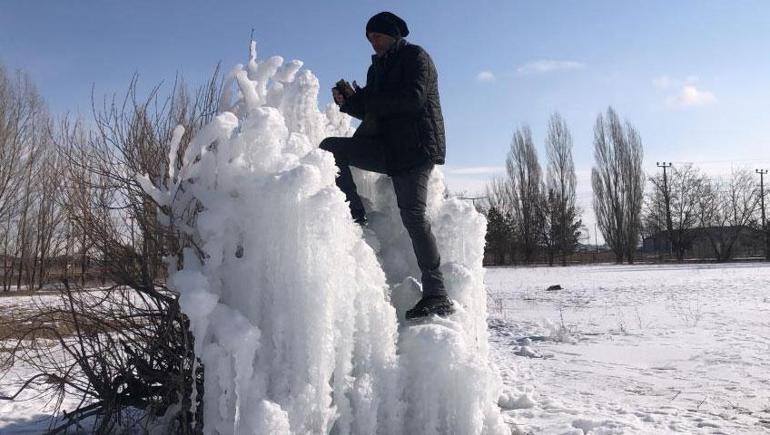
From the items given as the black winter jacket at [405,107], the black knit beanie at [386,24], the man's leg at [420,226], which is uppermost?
the black knit beanie at [386,24]

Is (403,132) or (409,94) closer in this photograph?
(409,94)

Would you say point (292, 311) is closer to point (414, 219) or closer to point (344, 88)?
point (414, 219)

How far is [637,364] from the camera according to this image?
20.6ft

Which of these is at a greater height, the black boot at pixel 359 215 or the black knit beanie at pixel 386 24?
the black knit beanie at pixel 386 24

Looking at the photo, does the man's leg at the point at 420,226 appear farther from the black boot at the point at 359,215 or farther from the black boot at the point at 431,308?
the black boot at the point at 359,215

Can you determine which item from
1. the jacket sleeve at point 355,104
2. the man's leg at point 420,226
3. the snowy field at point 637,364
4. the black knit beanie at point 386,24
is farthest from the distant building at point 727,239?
the jacket sleeve at point 355,104

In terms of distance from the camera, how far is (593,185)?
40.5 meters

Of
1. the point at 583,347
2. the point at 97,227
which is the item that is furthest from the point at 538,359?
the point at 97,227

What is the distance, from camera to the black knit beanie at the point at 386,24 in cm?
314

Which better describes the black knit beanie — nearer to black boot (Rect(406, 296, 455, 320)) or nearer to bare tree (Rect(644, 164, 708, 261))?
black boot (Rect(406, 296, 455, 320))

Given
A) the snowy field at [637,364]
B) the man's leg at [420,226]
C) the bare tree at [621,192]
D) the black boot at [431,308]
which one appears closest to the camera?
the black boot at [431,308]

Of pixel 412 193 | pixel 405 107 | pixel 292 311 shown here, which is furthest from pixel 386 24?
pixel 292 311

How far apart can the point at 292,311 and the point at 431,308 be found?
0.91 m

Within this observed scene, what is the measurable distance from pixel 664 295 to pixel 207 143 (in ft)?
45.1
